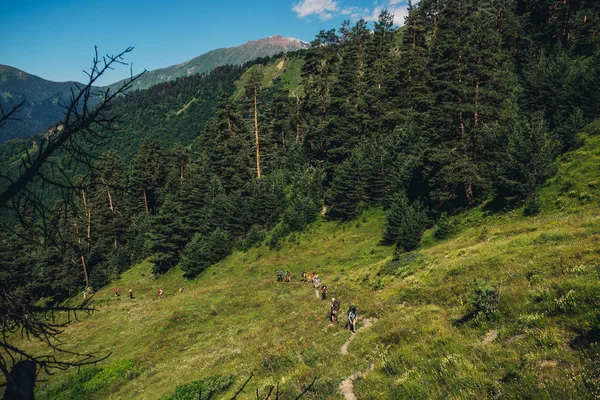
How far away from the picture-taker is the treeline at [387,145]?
32500 millimetres

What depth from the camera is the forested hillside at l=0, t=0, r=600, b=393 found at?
3238cm

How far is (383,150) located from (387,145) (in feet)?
5.59

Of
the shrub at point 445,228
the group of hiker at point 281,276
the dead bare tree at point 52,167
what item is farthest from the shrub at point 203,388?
the shrub at point 445,228

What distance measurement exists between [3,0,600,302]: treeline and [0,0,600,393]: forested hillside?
0.19 metres

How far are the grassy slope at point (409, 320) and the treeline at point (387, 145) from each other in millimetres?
4199

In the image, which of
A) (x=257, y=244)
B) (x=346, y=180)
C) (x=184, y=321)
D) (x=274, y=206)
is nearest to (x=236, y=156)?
(x=274, y=206)

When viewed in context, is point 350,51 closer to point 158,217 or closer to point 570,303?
point 158,217

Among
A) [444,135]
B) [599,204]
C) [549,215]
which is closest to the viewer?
[599,204]

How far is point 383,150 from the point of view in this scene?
43500mm

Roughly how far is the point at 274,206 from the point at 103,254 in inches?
1625

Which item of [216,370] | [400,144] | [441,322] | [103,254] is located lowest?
[103,254]

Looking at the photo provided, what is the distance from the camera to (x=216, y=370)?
16844mm

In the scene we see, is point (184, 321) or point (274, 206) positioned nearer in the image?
point (184, 321)

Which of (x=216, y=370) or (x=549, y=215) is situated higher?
(x=549, y=215)
